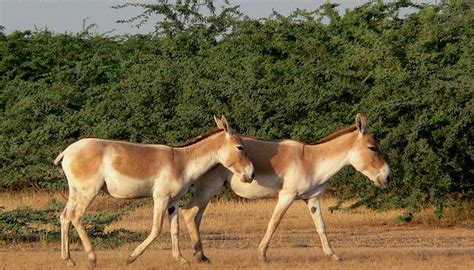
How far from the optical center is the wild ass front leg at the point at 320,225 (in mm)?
15688

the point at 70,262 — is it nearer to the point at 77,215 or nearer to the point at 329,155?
the point at 77,215

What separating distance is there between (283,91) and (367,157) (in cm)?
996

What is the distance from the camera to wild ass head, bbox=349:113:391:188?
631 inches

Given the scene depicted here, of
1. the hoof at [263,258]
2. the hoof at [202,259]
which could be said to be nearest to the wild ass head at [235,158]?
the hoof at [263,258]

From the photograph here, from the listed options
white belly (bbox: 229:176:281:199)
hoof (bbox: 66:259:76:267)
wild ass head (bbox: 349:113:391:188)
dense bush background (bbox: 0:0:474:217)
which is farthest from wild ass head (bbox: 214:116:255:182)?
dense bush background (bbox: 0:0:474:217)

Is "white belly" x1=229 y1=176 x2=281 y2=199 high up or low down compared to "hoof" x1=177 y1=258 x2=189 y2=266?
up

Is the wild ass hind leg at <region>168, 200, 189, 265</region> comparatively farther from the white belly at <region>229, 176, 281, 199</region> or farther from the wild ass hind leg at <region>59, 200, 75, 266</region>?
the wild ass hind leg at <region>59, 200, 75, 266</region>

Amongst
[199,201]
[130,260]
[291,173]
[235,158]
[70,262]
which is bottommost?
[130,260]

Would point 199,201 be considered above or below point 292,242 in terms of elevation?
above

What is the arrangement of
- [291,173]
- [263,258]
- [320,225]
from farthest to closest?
1. [320,225]
2. [291,173]
3. [263,258]

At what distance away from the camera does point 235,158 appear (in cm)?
1527

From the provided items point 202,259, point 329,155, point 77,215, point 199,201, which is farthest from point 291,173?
point 77,215

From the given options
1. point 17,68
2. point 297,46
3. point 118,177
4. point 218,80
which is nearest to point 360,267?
point 118,177

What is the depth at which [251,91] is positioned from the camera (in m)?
25.5
